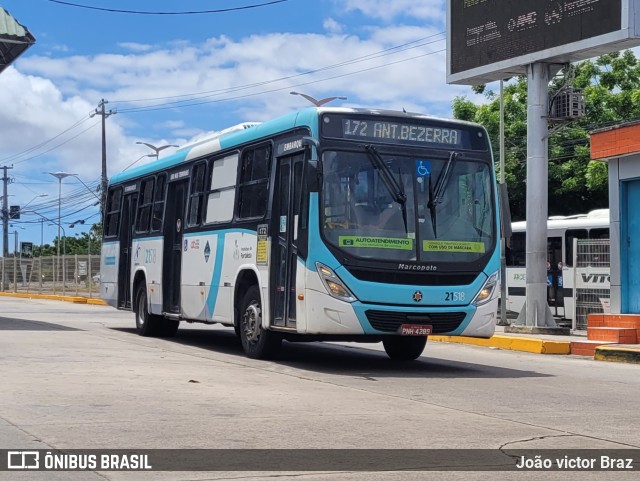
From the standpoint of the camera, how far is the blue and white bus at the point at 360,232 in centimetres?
1270

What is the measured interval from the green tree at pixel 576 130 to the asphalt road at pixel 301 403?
2779cm

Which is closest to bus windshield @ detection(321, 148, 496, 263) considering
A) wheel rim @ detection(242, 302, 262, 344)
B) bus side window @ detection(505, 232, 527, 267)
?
wheel rim @ detection(242, 302, 262, 344)

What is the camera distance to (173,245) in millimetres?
17828

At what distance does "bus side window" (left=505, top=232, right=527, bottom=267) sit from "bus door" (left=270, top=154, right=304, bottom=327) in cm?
1767

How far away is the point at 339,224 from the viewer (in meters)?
12.8

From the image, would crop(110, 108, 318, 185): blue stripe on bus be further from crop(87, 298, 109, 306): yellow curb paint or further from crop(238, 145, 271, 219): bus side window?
crop(87, 298, 109, 306): yellow curb paint

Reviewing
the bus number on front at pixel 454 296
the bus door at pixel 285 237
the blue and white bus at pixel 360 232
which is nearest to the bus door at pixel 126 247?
the blue and white bus at pixel 360 232

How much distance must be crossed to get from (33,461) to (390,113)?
8059 mm

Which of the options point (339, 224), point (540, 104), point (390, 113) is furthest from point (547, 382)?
point (540, 104)

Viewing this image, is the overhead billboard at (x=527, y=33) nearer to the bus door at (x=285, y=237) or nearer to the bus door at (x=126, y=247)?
the bus door at (x=126, y=247)

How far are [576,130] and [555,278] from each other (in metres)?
16.2

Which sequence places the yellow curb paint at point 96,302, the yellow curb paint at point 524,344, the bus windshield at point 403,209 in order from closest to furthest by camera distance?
the bus windshield at point 403,209 → the yellow curb paint at point 524,344 → the yellow curb paint at point 96,302

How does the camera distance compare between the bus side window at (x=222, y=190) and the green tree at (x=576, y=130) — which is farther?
the green tree at (x=576, y=130)

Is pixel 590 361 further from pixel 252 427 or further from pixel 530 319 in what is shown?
pixel 252 427
